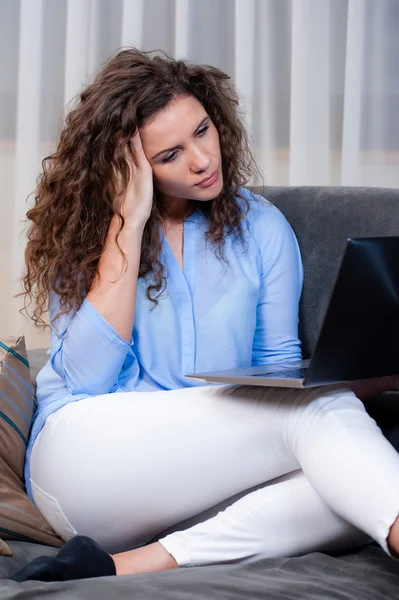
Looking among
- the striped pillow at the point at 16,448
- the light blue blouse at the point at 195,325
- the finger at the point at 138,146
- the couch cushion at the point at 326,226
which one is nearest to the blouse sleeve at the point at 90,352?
the light blue blouse at the point at 195,325

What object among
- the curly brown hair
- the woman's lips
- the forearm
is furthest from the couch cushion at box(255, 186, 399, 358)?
the forearm

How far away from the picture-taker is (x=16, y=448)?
1.45 meters

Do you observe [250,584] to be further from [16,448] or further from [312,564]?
[16,448]

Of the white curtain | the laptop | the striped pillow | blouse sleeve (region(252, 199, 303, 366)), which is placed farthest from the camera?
the white curtain

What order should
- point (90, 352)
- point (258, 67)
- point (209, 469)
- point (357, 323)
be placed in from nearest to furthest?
1. point (357, 323)
2. point (209, 469)
3. point (90, 352)
4. point (258, 67)

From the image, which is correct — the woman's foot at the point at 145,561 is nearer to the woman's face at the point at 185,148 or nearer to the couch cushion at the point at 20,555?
the couch cushion at the point at 20,555

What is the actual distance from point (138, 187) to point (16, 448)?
0.50 metres

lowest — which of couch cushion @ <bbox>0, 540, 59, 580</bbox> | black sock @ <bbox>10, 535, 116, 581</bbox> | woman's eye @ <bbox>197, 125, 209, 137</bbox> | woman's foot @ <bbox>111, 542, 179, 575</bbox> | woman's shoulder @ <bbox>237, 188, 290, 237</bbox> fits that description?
couch cushion @ <bbox>0, 540, 59, 580</bbox>

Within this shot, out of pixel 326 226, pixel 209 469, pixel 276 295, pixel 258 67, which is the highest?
pixel 258 67

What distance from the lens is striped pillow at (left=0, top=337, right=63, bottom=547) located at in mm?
1313

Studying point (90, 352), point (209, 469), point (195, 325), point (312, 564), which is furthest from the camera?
point (195, 325)

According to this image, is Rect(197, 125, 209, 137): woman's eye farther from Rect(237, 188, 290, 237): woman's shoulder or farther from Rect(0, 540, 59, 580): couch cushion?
Rect(0, 540, 59, 580): couch cushion

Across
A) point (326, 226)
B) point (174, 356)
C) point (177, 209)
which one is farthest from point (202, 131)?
point (174, 356)

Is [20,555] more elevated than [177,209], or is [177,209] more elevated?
[177,209]
